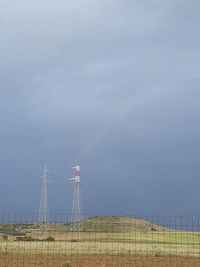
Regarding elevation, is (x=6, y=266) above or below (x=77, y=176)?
below

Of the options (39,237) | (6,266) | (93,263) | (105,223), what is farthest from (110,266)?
(105,223)

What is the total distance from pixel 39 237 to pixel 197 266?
28.9 metres

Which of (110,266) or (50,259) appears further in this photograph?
(50,259)

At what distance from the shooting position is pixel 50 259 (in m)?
22.1

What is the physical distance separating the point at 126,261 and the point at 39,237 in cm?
2628

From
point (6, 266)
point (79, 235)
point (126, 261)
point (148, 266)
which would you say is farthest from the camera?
point (79, 235)

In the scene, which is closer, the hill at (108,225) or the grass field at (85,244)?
the grass field at (85,244)

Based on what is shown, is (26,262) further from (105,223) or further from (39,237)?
(105,223)

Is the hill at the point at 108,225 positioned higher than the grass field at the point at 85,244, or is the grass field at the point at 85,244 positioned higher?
the hill at the point at 108,225

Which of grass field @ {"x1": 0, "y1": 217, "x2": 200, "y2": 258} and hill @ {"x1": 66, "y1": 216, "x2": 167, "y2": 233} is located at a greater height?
hill @ {"x1": 66, "y1": 216, "x2": 167, "y2": 233}

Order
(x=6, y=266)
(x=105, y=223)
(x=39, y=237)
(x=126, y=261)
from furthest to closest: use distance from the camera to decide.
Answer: (x=105, y=223) → (x=39, y=237) → (x=126, y=261) → (x=6, y=266)

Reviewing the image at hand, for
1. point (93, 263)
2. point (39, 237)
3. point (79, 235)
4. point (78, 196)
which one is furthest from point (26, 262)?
point (78, 196)

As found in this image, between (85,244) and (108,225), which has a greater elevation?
(108,225)

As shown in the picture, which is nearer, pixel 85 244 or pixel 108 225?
pixel 85 244
